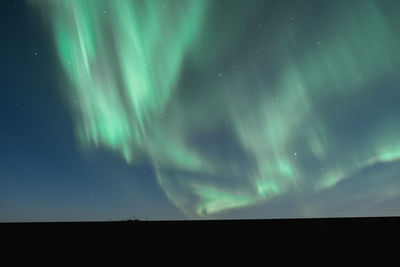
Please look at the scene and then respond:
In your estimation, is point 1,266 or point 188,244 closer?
point 1,266

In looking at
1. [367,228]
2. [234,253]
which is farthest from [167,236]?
[367,228]

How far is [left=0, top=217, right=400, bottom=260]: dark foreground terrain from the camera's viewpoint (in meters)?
3.72

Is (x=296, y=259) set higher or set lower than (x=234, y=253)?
lower

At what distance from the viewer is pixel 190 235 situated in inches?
154

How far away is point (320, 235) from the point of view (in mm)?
3896

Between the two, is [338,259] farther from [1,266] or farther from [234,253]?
[1,266]

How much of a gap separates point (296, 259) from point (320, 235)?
0.51m

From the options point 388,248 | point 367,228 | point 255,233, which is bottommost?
point 388,248

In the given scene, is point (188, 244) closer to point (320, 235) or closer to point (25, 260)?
point (320, 235)

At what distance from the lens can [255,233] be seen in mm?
3938

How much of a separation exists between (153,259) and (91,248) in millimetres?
872

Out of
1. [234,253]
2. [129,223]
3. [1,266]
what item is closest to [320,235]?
[234,253]

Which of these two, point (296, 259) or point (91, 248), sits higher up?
point (91, 248)

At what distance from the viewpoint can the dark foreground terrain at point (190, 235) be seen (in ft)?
12.2
